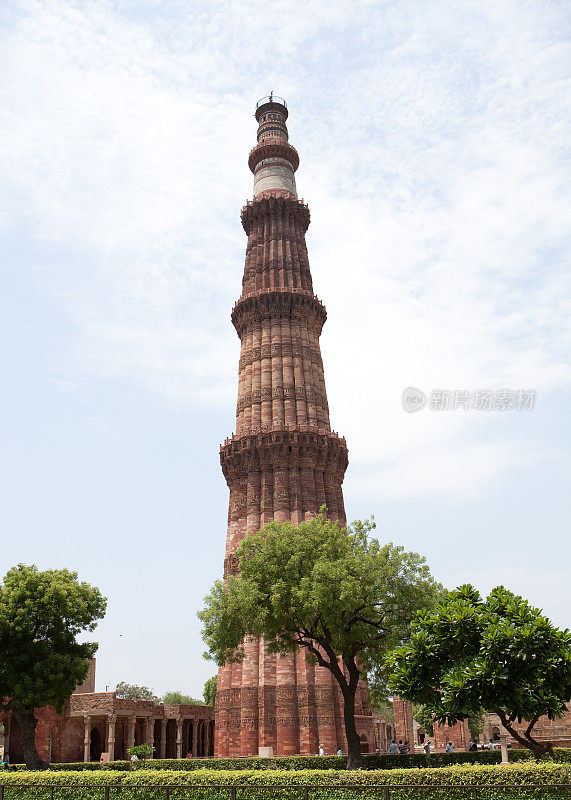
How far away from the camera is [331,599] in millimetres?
27016

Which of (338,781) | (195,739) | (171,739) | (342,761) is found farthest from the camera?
(171,739)

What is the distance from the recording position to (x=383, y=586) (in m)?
28.2

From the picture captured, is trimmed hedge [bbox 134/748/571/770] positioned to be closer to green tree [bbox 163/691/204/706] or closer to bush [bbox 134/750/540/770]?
bush [bbox 134/750/540/770]

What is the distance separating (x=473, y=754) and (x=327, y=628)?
1036cm

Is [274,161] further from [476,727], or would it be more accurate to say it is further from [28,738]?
[476,727]

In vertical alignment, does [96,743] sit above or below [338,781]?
below

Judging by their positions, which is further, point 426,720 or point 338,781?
point 426,720

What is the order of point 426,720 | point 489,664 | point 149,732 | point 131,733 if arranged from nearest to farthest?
point 489,664 < point 131,733 < point 149,732 < point 426,720

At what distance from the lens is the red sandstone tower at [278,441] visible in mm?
38125

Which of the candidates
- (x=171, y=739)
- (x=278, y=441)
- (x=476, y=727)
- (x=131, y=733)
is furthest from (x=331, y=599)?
(x=476, y=727)

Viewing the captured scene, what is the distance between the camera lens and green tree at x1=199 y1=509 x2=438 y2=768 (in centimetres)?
2744

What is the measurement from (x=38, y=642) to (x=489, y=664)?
23.6 m

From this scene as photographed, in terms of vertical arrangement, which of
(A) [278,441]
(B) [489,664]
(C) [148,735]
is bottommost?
(C) [148,735]

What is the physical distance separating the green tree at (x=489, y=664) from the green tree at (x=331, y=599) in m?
5.35
